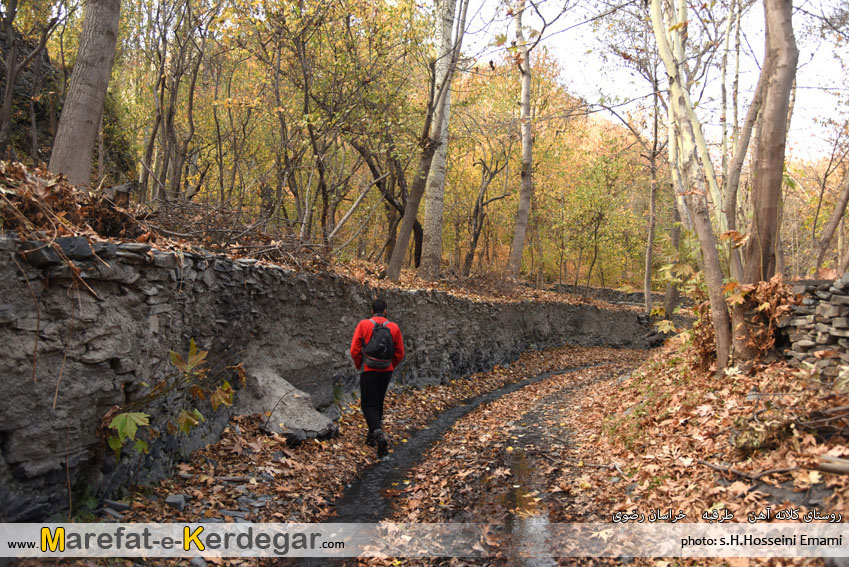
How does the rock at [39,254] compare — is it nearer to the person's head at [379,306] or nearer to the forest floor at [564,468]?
the forest floor at [564,468]

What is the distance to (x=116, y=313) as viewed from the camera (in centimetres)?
486

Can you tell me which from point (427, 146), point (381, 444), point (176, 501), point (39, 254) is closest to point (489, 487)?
point (381, 444)

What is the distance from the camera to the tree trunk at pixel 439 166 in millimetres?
13297

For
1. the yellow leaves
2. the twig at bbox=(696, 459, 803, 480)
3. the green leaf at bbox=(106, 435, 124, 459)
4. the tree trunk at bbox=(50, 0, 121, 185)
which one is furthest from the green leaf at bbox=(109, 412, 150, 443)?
the yellow leaves

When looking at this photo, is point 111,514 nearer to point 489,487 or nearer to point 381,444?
point 381,444

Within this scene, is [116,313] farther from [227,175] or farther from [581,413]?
[227,175]

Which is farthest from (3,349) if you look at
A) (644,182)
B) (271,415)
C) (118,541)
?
(644,182)

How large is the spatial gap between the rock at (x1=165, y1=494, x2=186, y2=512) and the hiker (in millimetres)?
2801

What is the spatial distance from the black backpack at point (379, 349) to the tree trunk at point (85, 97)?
4371 mm

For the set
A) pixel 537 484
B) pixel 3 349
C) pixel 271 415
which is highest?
pixel 3 349

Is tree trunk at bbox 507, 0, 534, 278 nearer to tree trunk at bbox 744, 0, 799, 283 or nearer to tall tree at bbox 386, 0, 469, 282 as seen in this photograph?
tall tree at bbox 386, 0, 469, 282

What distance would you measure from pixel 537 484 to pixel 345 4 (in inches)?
438

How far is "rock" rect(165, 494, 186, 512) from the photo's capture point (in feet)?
15.9

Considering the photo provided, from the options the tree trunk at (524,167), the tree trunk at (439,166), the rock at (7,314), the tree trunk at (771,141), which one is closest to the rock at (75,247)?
the rock at (7,314)
